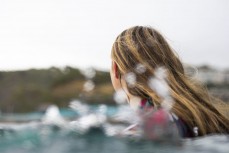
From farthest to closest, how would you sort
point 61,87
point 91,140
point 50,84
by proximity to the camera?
point 61,87 < point 50,84 < point 91,140

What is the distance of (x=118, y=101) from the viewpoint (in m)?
0.61

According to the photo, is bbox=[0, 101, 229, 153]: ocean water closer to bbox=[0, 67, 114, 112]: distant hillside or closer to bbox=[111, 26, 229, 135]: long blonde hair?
bbox=[111, 26, 229, 135]: long blonde hair

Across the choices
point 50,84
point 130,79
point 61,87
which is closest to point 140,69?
point 130,79

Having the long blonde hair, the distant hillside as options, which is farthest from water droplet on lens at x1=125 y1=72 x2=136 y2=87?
the distant hillside

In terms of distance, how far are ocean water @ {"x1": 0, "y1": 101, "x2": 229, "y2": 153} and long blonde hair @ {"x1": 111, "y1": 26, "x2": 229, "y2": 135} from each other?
0.03 m

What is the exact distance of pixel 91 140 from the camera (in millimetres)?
559

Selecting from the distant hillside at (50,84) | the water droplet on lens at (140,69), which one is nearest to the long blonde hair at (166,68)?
the water droplet on lens at (140,69)

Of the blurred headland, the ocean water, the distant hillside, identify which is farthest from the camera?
the distant hillside

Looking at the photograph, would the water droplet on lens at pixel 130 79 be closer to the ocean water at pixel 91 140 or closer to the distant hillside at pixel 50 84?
the ocean water at pixel 91 140

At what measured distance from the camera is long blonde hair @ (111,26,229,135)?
61 cm

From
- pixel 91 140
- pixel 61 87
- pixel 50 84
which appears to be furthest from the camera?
pixel 61 87

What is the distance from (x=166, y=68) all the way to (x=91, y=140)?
145mm

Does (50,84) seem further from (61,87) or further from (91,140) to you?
(91,140)

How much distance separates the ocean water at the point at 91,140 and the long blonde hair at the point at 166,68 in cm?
3
